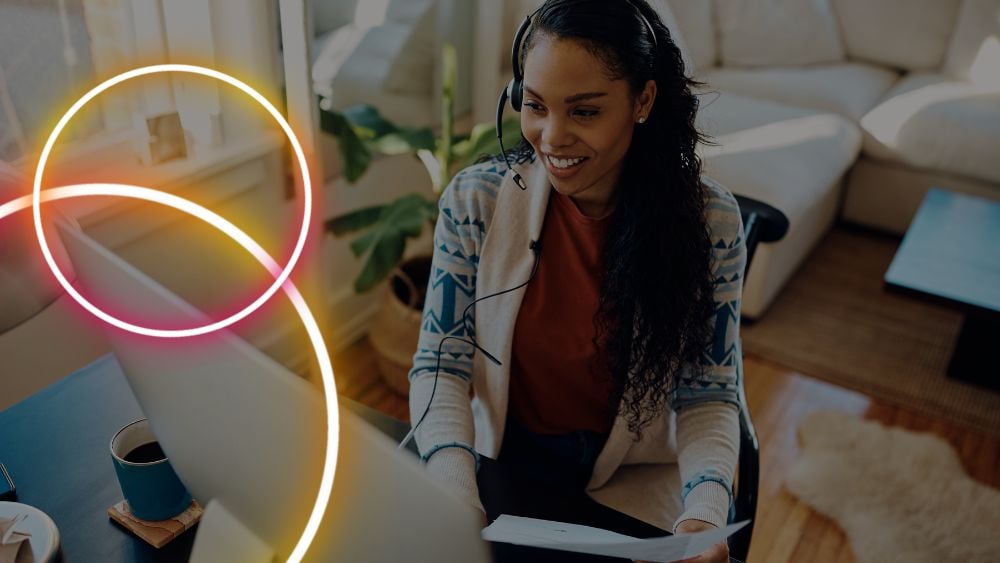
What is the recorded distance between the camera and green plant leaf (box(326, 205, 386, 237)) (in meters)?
2.08

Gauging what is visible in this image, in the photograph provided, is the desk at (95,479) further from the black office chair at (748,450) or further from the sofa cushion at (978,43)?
the sofa cushion at (978,43)

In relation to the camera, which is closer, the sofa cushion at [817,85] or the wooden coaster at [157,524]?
the wooden coaster at [157,524]

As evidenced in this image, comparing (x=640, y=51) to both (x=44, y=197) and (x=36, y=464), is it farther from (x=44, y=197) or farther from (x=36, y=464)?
(x=36, y=464)

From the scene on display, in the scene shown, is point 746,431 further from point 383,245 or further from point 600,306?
point 383,245

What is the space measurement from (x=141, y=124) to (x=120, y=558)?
112 centimetres

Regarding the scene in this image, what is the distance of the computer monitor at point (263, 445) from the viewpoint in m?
0.49

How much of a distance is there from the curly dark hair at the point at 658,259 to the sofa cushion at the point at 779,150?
1264 millimetres

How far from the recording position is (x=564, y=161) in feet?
3.38

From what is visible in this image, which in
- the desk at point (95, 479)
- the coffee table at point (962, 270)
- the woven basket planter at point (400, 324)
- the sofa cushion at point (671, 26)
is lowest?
the woven basket planter at point (400, 324)

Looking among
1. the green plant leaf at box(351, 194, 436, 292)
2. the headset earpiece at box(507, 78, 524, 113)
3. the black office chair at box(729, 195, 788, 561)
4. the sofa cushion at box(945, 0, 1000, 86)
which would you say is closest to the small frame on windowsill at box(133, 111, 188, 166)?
the green plant leaf at box(351, 194, 436, 292)

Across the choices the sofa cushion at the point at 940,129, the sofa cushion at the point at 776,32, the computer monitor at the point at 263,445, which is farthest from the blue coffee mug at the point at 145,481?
the sofa cushion at the point at 776,32

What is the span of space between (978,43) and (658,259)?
9.64ft

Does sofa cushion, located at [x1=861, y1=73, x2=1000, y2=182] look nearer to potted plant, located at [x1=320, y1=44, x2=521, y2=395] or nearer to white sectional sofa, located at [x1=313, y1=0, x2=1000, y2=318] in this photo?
white sectional sofa, located at [x1=313, y1=0, x2=1000, y2=318]

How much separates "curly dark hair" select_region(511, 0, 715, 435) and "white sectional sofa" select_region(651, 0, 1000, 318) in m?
1.50
